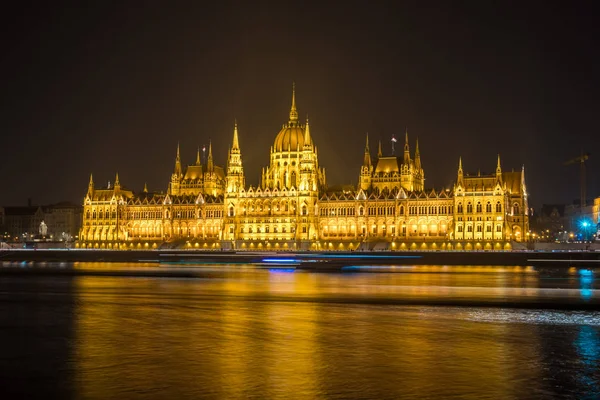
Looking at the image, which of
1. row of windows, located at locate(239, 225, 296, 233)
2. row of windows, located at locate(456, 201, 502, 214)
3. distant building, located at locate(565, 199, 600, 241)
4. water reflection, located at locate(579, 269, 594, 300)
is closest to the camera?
water reflection, located at locate(579, 269, 594, 300)

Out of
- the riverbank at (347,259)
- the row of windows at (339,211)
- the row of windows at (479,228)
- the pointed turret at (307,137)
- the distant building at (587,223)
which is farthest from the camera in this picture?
the distant building at (587,223)

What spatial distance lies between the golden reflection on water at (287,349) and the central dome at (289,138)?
10916cm

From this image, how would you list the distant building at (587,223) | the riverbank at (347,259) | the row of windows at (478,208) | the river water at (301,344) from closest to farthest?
the river water at (301,344), the riverbank at (347,259), the row of windows at (478,208), the distant building at (587,223)

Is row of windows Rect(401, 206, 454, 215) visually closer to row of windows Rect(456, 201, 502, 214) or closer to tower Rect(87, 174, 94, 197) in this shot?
row of windows Rect(456, 201, 502, 214)

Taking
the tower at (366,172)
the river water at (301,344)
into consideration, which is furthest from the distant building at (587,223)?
the river water at (301,344)

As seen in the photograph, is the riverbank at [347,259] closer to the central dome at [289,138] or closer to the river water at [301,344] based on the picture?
the river water at [301,344]

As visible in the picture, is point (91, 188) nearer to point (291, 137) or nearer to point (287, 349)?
point (291, 137)

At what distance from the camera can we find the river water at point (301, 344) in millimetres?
20797

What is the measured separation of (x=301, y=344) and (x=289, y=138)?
129607 mm

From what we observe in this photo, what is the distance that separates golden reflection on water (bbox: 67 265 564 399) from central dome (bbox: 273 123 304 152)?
109 metres

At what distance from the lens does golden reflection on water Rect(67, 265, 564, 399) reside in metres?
20.8

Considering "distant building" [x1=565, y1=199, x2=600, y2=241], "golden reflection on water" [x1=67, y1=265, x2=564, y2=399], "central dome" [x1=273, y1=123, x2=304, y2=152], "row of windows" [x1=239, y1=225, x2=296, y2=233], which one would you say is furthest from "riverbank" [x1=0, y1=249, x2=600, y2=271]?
"distant building" [x1=565, y1=199, x2=600, y2=241]

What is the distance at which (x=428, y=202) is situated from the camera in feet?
444

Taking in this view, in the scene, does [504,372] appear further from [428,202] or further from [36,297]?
[428,202]
